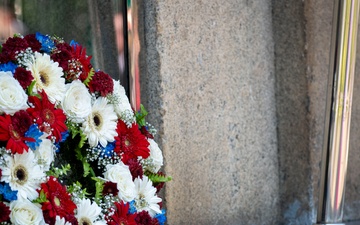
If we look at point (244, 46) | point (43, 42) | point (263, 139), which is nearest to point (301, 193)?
point (263, 139)

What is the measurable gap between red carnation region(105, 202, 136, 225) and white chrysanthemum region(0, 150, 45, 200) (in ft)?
1.12

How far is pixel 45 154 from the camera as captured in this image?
263cm

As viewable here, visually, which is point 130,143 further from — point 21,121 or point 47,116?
point 21,121

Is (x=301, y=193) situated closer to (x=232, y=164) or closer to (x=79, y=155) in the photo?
(x=232, y=164)

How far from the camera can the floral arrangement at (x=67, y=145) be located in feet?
8.28

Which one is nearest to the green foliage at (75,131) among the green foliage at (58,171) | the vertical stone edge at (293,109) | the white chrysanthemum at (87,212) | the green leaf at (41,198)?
the green foliage at (58,171)

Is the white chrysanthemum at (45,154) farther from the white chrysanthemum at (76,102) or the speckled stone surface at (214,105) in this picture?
the speckled stone surface at (214,105)

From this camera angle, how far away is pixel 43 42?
2902 millimetres

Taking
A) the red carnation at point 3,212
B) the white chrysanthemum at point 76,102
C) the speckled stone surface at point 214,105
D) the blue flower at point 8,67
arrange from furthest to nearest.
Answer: the speckled stone surface at point 214,105
the white chrysanthemum at point 76,102
the blue flower at point 8,67
the red carnation at point 3,212

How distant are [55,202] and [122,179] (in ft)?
1.32

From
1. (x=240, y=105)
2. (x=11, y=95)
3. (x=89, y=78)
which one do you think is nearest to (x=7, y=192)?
(x=11, y=95)

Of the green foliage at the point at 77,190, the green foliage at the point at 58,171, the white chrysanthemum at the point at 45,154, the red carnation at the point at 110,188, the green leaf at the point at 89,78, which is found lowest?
the green foliage at the point at 77,190

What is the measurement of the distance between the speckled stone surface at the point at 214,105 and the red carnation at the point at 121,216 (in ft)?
3.11

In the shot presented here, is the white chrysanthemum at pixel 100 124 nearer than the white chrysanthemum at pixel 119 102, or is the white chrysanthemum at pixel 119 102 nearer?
the white chrysanthemum at pixel 100 124
